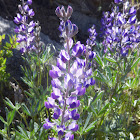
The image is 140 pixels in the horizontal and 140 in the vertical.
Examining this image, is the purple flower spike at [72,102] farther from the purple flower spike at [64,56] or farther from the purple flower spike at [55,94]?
the purple flower spike at [64,56]

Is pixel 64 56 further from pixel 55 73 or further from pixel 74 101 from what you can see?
pixel 74 101

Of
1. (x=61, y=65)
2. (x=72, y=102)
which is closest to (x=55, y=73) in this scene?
(x=61, y=65)

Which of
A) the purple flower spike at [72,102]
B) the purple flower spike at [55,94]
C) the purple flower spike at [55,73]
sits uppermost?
the purple flower spike at [55,73]

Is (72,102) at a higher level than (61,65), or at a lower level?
lower

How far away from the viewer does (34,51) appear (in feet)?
7.96

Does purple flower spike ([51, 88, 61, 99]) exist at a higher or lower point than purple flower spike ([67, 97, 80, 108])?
higher

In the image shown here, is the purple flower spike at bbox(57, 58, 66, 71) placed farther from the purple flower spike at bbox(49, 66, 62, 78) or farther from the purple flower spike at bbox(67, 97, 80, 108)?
the purple flower spike at bbox(67, 97, 80, 108)

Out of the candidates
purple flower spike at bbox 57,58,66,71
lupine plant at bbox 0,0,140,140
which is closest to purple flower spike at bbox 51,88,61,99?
lupine plant at bbox 0,0,140,140

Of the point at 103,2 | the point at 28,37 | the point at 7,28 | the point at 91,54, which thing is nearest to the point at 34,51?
the point at 28,37

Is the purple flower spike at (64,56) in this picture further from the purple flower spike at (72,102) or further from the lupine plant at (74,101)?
the purple flower spike at (72,102)

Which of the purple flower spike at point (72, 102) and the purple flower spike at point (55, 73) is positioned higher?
the purple flower spike at point (55, 73)

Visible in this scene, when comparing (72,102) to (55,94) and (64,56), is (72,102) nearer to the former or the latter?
(55,94)

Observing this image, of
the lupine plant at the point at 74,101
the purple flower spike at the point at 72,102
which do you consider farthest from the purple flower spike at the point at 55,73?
the purple flower spike at the point at 72,102

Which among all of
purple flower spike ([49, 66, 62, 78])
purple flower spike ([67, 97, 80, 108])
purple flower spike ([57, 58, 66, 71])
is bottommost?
purple flower spike ([67, 97, 80, 108])
